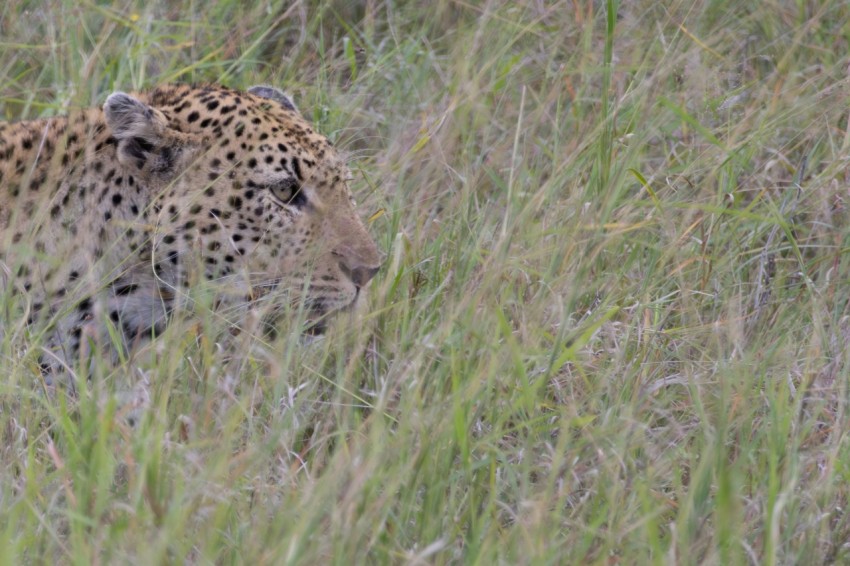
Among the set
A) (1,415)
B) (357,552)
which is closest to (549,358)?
(357,552)

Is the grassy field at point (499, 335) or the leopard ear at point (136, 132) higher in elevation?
the leopard ear at point (136, 132)

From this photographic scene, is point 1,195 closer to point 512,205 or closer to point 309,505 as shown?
point 512,205

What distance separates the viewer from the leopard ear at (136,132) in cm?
461

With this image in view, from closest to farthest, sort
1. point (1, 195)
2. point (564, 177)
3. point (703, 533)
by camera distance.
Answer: point (703, 533)
point (1, 195)
point (564, 177)

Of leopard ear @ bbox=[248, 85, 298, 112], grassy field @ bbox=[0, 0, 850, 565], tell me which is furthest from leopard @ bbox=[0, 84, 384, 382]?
leopard ear @ bbox=[248, 85, 298, 112]

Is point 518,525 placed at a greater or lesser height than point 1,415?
lesser

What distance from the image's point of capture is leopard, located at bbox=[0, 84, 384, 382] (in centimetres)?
453

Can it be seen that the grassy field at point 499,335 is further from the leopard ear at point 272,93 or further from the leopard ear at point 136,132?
the leopard ear at point 136,132

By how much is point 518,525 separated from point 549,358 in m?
0.81

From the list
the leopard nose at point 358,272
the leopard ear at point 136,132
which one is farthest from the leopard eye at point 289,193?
the leopard ear at point 136,132

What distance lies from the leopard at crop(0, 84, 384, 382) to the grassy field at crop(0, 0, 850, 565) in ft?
0.68

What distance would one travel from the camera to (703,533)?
130 inches

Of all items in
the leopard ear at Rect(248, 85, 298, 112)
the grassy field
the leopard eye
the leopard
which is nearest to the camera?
the grassy field

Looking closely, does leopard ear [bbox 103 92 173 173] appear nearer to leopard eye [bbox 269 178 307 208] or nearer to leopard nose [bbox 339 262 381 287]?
leopard eye [bbox 269 178 307 208]
